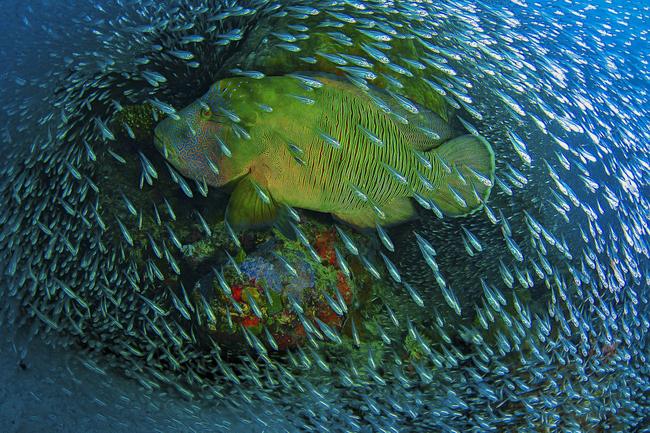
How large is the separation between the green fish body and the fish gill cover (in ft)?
0.09

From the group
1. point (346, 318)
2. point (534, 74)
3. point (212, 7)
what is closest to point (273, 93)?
point (212, 7)

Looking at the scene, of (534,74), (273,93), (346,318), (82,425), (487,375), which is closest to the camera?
(273,93)

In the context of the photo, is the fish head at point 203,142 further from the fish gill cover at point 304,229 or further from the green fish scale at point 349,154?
the green fish scale at point 349,154

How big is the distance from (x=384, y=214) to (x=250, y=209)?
4.19 feet

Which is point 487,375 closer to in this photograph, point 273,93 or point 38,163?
point 273,93

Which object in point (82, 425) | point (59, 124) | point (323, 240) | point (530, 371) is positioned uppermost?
point (59, 124)

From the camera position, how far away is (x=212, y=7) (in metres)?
4.45

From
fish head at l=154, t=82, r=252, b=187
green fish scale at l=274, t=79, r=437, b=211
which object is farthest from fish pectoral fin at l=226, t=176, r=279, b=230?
green fish scale at l=274, t=79, r=437, b=211

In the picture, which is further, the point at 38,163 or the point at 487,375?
the point at 487,375

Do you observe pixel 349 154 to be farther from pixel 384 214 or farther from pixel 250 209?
pixel 250 209

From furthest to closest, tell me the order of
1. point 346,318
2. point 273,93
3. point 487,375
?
point 487,375
point 346,318
point 273,93

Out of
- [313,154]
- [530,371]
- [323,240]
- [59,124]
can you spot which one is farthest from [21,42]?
[530,371]

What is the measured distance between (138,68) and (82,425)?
144 inches

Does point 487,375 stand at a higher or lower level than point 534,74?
lower
